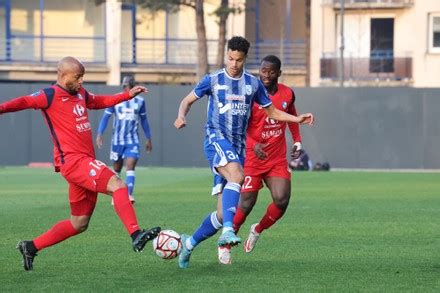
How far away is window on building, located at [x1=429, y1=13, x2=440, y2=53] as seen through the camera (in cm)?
5803

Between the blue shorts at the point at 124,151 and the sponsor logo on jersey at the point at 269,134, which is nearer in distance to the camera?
the sponsor logo on jersey at the point at 269,134

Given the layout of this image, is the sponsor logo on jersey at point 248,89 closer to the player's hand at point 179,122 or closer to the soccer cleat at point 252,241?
the player's hand at point 179,122

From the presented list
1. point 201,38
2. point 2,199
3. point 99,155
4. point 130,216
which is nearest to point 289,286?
point 130,216

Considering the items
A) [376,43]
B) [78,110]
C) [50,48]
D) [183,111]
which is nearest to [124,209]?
[78,110]

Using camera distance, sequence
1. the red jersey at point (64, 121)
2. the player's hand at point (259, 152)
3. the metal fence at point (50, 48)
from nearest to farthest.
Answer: the red jersey at point (64, 121), the player's hand at point (259, 152), the metal fence at point (50, 48)

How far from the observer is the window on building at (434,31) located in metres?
58.0

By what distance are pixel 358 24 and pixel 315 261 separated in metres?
47.4

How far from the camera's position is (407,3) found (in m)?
58.5

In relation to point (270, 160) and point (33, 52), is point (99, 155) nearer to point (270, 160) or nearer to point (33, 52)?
point (33, 52)

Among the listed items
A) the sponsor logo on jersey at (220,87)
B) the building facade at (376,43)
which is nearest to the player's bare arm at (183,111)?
the sponsor logo on jersey at (220,87)

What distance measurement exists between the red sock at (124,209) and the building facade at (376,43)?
151ft

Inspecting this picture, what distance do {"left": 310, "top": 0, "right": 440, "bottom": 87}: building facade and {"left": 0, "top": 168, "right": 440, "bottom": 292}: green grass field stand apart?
3209 centimetres

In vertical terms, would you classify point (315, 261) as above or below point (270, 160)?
below

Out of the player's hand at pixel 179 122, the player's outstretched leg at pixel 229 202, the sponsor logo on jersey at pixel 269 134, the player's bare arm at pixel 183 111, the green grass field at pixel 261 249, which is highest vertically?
the player's bare arm at pixel 183 111
